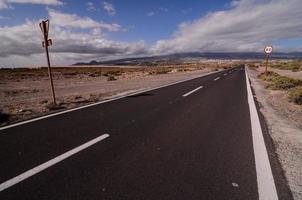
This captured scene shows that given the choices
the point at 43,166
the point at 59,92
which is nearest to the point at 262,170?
the point at 43,166

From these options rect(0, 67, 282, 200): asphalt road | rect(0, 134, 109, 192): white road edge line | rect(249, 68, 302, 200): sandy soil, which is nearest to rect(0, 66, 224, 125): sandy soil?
rect(0, 67, 282, 200): asphalt road

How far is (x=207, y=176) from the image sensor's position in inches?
158

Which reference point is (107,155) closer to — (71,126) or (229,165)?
(229,165)

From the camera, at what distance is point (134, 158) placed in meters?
4.75

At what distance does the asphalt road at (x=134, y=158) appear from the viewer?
3.57 m

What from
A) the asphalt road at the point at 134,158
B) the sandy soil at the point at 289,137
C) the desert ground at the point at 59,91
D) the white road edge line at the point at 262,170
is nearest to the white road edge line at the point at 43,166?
the asphalt road at the point at 134,158

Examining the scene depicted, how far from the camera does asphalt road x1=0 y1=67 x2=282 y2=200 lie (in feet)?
11.7

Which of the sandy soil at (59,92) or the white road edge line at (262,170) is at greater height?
the white road edge line at (262,170)

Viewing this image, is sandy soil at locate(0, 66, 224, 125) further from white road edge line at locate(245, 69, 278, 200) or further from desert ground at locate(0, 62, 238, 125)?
white road edge line at locate(245, 69, 278, 200)

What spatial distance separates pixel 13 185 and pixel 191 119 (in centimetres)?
542

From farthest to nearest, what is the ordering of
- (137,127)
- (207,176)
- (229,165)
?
1. (137,127)
2. (229,165)
3. (207,176)

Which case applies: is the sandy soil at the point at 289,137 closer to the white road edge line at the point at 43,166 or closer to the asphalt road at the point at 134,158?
the asphalt road at the point at 134,158

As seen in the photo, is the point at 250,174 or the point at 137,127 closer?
the point at 250,174

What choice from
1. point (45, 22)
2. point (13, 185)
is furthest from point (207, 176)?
point (45, 22)
